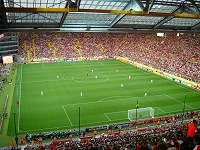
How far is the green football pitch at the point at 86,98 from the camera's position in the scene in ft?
76.6

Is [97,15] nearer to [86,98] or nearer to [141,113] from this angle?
[141,113]

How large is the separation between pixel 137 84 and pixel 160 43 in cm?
2720

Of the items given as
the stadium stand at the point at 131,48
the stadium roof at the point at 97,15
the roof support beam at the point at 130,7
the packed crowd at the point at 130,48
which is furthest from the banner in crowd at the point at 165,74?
the roof support beam at the point at 130,7

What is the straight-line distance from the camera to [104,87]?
1383 inches

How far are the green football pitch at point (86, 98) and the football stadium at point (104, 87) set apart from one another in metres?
0.11

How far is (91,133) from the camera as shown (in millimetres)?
20953

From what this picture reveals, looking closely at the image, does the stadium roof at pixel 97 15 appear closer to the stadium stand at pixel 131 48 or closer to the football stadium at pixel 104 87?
the football stadium at pixel 104 87

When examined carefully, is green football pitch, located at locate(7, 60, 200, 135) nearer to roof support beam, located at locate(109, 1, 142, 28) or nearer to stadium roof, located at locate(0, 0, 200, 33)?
stadium roof, located at locate(0, 0, 200, 33)

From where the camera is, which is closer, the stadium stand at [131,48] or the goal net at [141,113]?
the goal net at [141,113]

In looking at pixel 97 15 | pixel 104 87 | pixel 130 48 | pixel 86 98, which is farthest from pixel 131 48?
pixel 97 15

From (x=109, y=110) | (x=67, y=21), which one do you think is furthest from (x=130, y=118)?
(x=67, y=21)

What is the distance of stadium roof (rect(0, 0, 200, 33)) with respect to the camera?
1764cm

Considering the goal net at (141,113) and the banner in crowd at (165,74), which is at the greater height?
the banner in crowd at (165,74)

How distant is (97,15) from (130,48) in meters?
46.3
